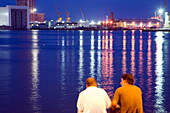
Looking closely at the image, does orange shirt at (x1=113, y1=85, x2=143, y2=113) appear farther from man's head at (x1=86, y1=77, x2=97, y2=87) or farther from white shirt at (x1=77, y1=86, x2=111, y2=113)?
man's head at (x1=86, y1=77, x2=97, y2=87)

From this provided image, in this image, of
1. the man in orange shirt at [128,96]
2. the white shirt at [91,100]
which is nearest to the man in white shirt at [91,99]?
the white shirt at [91,100]

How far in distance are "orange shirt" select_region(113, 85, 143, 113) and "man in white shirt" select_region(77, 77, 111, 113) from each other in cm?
22

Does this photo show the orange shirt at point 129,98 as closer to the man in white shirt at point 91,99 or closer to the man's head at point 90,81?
the man in white shirt at point 91,99

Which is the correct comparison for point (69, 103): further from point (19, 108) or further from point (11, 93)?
point (11, 93)

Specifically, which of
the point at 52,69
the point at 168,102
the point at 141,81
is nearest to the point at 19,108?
the point at 168,102

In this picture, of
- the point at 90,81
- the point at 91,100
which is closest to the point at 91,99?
the point at 91,100

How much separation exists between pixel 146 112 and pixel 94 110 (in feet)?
17.8

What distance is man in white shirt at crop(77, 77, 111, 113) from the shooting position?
15.4ft

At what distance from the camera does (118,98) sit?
4.88 metres

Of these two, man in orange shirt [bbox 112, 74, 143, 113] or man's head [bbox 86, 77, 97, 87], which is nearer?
man's head [bbox 86, 77, 97, 87]

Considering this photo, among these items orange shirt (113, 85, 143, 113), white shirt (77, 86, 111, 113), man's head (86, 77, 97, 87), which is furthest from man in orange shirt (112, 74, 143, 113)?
man's head (86, 77, 97, 87)

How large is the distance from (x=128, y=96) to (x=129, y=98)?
0.04 metres

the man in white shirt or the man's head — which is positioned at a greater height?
the man's head

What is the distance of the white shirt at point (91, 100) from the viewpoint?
4703 mm
